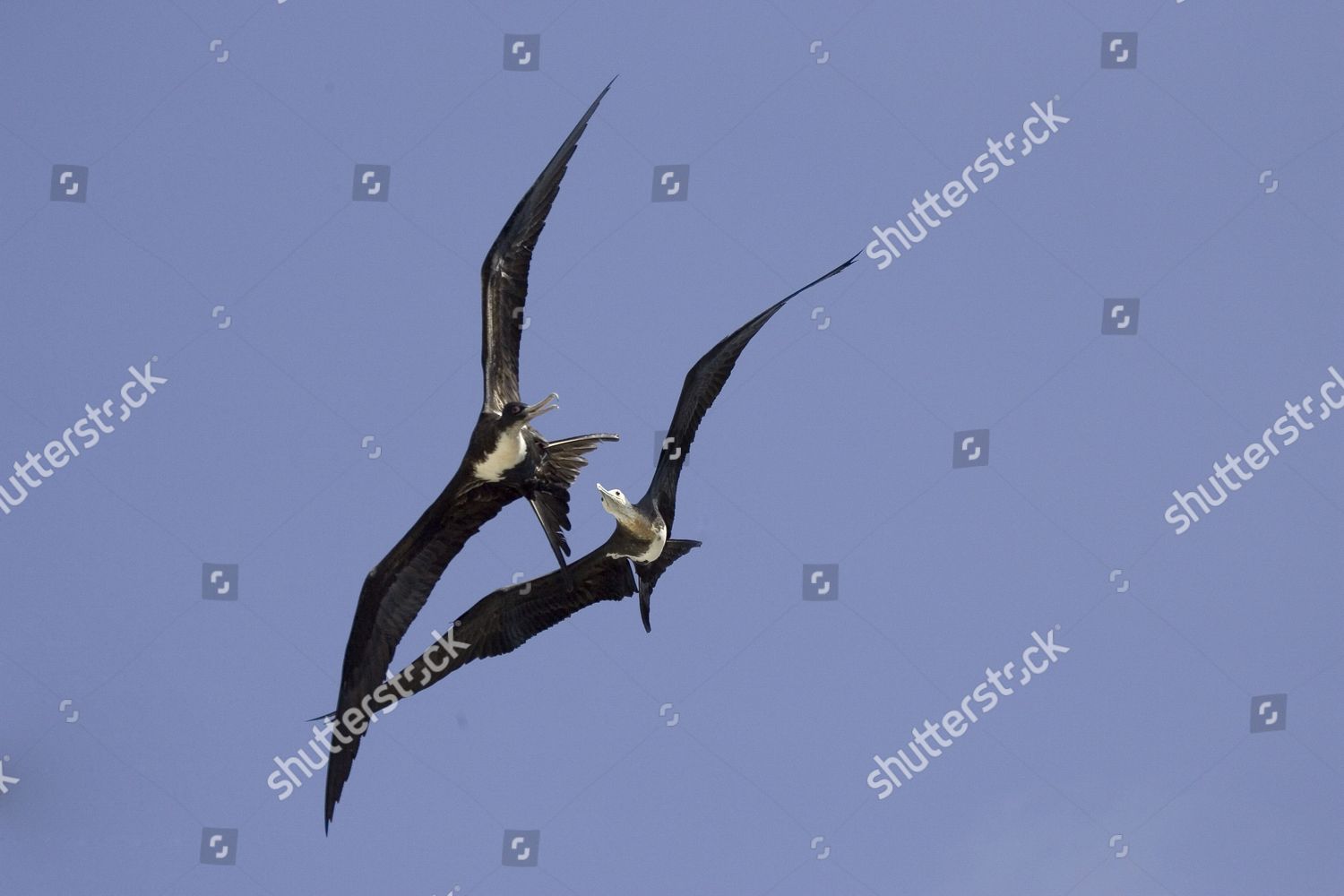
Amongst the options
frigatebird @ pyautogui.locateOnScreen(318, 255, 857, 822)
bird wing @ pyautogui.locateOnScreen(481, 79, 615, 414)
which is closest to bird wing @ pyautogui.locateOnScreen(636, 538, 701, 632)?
frigatebird @ pyautogui.locateOnScreen(318, 255, 857, 822)

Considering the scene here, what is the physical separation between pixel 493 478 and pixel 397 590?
1.83m

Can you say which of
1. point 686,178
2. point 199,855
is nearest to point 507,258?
point 686,178

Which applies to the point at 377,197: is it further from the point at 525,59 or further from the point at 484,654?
the point at 484,654

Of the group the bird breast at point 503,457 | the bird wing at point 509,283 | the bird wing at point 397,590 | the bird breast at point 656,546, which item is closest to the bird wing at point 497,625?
the bird wing at point 397,590

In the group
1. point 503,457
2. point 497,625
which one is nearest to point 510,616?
point 497,625

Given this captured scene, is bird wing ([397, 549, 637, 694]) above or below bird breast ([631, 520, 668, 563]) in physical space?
above

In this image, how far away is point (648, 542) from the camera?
19.1 meters

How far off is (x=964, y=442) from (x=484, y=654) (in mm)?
7062

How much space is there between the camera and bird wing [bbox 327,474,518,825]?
19750 millimetres

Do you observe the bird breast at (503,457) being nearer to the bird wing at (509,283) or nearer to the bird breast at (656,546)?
the bird wing at (509,283)

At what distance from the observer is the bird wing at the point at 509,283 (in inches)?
755

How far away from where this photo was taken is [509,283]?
19.4 metres

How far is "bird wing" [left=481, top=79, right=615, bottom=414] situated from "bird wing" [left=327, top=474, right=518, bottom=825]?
1.03 metres

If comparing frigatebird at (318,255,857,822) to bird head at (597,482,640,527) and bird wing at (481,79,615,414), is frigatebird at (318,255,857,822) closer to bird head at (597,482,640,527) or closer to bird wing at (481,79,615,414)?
bird head at (597,482,640,527)
